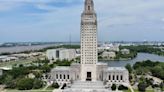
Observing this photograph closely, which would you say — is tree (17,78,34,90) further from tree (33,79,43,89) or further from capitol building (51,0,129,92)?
capitol building (51,0,129,92)

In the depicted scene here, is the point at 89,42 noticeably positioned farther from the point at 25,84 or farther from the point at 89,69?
the point at 25,84

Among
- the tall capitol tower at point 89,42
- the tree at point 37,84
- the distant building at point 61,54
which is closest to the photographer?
the tree at point 37,84

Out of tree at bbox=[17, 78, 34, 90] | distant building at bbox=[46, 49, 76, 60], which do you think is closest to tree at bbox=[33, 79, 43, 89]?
tree at bbox=[17, 78, 34, 90]

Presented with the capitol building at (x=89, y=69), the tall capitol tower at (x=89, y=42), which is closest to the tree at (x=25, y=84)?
the capitol building at (x=89, y=69)

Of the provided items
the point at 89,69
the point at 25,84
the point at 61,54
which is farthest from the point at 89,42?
the point at 61,54

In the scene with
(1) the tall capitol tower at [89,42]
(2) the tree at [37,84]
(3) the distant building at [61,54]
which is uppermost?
(1) the tall capitol tower at [89,42]

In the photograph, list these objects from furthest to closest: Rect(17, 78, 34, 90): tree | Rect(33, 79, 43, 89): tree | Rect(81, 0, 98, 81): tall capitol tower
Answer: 1. Rect(81, 0, 98, 81): tall capitol tower
2. Rect(33, 79, 43, 89): tree
3. Rect(17, 78, 34, 90): tree

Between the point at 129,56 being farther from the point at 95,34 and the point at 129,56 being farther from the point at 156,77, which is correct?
the point at 95,34

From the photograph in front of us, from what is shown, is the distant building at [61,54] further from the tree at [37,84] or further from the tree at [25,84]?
the tree at [25,84]
